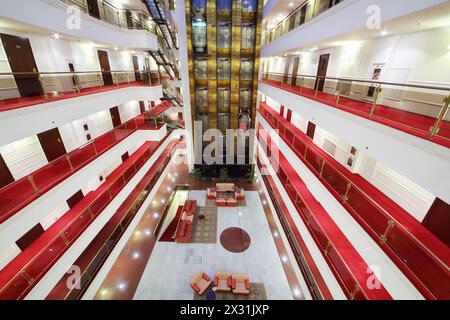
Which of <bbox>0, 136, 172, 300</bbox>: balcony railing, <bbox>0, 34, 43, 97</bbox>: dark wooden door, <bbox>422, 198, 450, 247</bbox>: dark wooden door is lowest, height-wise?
<bbox>0, 136, 172, 300</bbox>: balcony railing

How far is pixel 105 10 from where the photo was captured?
36.1 feet

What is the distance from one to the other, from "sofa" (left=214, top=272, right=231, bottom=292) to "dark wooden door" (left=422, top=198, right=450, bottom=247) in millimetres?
7371

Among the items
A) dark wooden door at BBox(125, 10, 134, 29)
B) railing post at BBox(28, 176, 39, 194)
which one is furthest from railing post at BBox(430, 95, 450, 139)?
dark wooden door at BBox(125, 10, 134, 29)

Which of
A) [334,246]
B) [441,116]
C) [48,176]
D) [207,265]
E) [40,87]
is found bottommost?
[207,265]

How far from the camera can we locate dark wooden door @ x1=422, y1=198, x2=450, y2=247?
4.88m

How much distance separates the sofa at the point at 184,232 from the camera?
35.6 ft

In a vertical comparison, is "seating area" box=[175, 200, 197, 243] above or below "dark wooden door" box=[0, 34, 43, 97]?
below

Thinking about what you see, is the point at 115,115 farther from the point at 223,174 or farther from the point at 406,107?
the point at 406,107

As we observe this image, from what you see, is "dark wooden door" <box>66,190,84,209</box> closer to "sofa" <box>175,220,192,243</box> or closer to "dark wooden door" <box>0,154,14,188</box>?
"dark wooden door" <box>0,154,14,188</box>

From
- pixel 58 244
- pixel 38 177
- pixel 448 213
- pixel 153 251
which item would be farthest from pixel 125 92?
pixel 448 213

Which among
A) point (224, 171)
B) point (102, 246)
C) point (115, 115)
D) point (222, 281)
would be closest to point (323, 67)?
point (224, 171)

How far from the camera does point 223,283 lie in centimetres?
873

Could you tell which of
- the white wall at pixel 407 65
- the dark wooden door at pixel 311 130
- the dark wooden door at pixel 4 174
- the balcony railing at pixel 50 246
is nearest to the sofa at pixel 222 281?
the balcony railing at pixel 50 246

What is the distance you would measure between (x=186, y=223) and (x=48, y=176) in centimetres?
739
